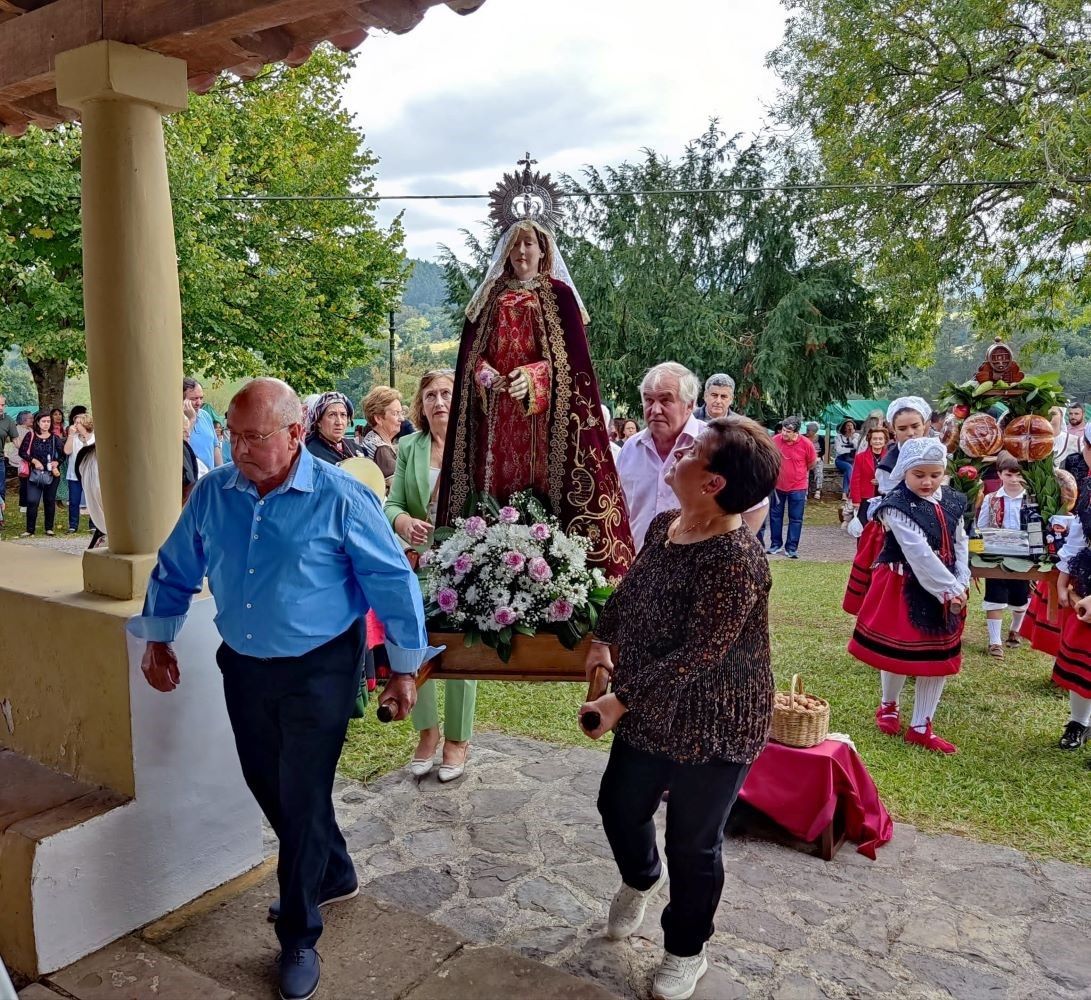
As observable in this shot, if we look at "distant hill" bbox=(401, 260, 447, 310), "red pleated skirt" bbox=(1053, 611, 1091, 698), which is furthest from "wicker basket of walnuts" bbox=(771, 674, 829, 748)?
"distant hill" bbox=(401, 260, 447, 310)

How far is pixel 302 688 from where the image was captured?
9.78 ft

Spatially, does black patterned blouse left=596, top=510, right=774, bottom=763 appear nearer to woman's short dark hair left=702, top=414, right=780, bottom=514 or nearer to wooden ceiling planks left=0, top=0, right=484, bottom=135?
woman's short dark hair left=702, top=414, right=780, bottom=514

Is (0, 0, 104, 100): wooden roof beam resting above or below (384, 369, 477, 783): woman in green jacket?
above

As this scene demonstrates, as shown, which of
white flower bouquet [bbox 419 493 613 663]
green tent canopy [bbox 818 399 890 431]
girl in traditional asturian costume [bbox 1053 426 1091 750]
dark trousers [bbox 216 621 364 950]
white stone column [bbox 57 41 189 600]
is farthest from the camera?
green tent canopy [bbox 818 399 890 431]

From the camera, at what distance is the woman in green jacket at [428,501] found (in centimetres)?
480

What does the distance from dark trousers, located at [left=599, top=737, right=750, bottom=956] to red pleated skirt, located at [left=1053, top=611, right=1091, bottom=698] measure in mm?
3326

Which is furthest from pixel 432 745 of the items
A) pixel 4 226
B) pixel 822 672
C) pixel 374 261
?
pixel 374 261

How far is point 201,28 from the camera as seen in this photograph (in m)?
3.45

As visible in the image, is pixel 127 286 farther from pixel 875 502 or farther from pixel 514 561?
pixel 875 502

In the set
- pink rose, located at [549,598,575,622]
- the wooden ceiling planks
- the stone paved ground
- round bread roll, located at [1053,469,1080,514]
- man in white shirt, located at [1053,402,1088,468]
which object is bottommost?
the stone paved ground

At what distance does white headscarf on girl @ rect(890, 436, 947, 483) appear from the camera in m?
5.44

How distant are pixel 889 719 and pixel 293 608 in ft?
13.5

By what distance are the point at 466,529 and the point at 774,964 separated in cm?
199

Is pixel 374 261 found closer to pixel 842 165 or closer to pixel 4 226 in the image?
pixel 4 226
